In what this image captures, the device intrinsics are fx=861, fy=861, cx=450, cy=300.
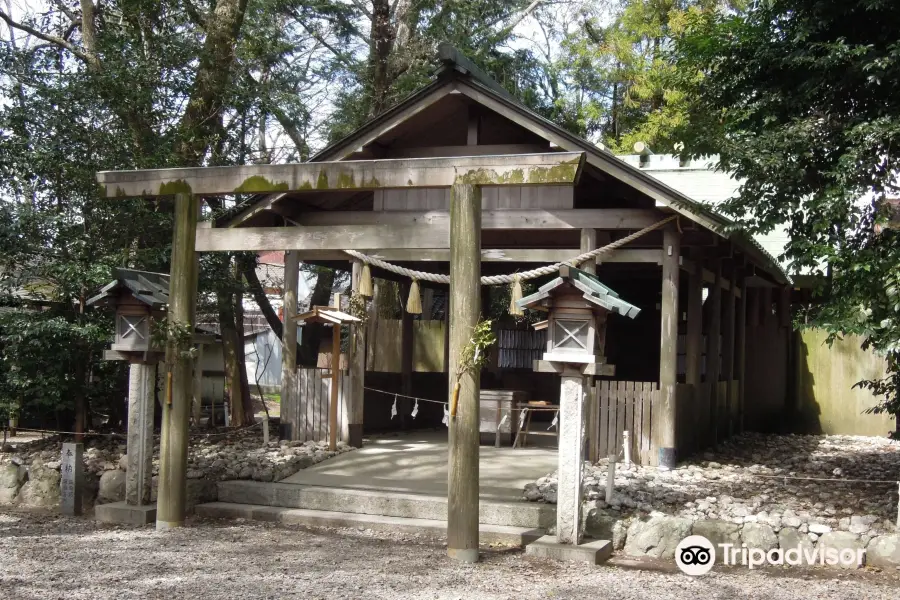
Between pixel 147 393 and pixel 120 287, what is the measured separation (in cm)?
110

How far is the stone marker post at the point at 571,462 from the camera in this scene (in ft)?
23.4

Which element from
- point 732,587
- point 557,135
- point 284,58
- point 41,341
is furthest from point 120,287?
point 284,58

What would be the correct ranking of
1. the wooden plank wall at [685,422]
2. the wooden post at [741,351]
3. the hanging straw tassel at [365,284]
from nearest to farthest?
the wooden plank wall at [685,422] → the hanging straw tassel at [365,284] → the wooden post at [741,351]

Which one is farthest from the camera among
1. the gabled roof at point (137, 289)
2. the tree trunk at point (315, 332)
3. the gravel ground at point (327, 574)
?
the tree trunk at point (315, 332)

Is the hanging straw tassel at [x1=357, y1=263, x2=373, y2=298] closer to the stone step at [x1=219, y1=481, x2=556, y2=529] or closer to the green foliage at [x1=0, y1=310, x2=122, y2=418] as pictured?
the stone step at [x1=219, y1=481, x2=556, y2=529]

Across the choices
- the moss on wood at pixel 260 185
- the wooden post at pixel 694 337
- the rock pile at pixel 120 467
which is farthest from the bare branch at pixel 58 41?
the wooden post at pixel 694 337

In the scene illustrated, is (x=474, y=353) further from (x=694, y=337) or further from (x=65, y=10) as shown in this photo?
(x=65, y=10)

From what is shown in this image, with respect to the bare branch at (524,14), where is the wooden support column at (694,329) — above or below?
below

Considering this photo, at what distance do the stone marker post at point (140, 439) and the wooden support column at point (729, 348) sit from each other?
949 cm

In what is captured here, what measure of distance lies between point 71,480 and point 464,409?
190 inches

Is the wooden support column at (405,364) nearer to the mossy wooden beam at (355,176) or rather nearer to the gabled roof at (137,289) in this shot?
the gabled roof at (137,289)

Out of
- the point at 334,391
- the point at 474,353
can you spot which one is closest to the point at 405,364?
the point at 334,391

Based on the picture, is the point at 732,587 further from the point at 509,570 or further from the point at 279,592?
the point at 279,592

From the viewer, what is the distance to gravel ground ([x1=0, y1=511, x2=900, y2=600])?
605 cm
